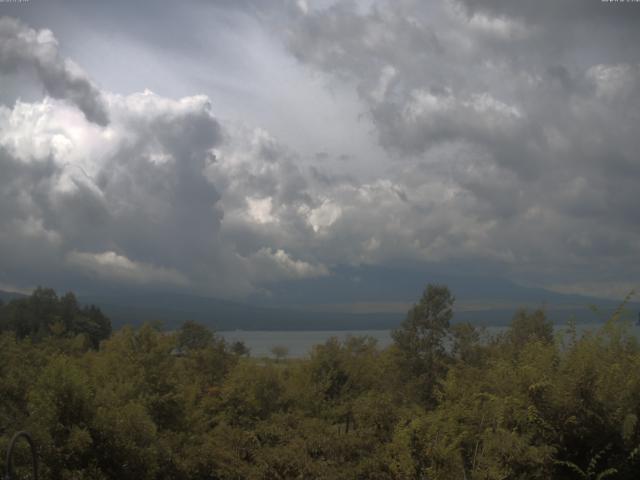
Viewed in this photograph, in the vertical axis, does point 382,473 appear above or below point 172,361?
below

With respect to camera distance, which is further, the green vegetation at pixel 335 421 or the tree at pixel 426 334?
the tree at pixel 426 334

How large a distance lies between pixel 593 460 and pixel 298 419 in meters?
12.8

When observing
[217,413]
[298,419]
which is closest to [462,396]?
[298,419]

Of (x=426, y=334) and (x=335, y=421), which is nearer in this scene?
(x=335, y=421)

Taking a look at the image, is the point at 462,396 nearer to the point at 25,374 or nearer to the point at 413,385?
the point at 25,374

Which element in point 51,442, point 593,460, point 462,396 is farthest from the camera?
point 462,396

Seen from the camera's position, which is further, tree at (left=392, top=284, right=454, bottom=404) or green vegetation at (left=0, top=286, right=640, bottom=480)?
tree at (left=392, top=284, right=454, bottom=404)

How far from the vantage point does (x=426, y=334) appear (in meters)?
35.2

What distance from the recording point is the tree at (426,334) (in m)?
34.5

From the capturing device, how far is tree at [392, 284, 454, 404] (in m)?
34.5

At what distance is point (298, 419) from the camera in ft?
76.4

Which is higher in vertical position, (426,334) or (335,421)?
(426,334)

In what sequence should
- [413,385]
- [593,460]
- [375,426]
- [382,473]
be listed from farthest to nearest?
1. [413,385]
2. [375,426]
3. [382,473]
4. [593,460]

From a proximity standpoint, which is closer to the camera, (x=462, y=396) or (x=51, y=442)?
(x=51, y=442)
